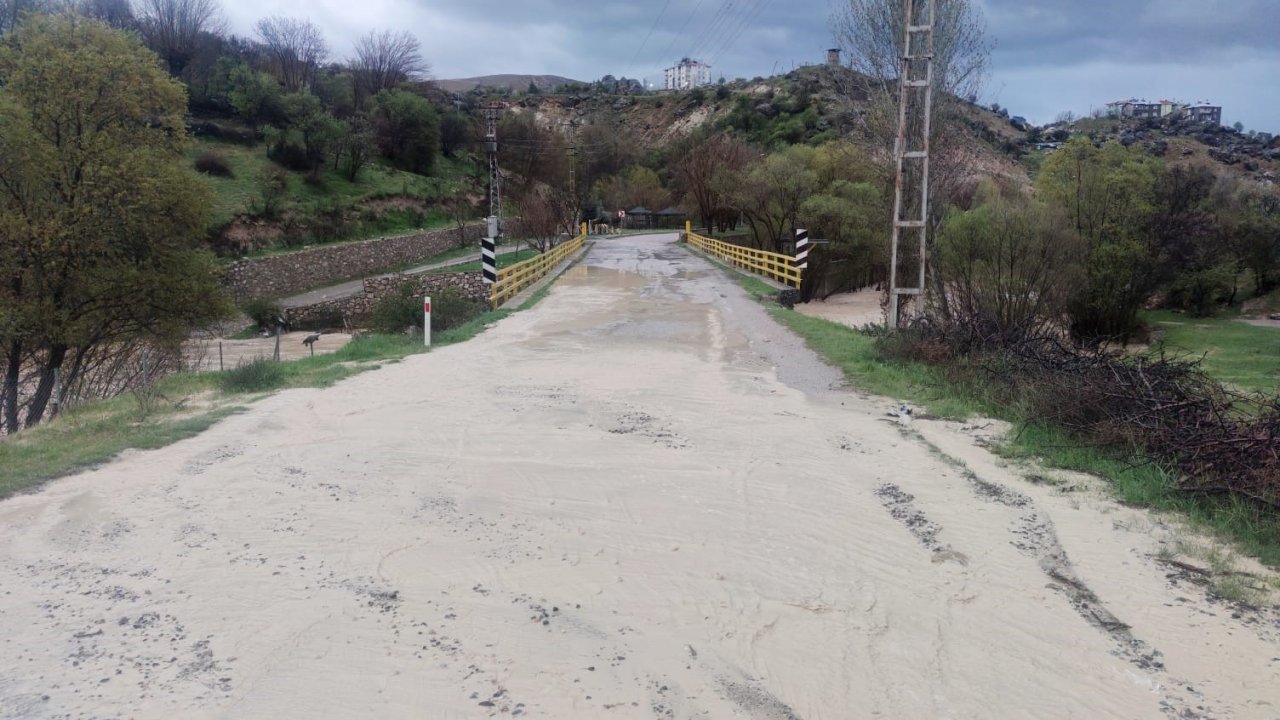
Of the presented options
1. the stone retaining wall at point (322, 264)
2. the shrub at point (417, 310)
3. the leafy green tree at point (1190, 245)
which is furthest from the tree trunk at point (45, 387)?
the leafy green tree at point (1190, 245)

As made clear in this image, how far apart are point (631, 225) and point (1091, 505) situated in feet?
278

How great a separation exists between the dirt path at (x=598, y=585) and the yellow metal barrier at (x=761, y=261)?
20.9 m

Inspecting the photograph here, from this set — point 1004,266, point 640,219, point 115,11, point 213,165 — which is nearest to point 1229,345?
point 1004,266

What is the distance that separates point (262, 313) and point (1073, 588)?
37634 mm

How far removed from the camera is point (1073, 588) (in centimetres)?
501

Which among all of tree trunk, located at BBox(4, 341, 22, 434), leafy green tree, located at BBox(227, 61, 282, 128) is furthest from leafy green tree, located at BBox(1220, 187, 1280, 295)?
leafy green tree, located at BBox(227, 61, 282, 128)

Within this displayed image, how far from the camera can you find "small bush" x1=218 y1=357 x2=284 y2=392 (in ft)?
36.6

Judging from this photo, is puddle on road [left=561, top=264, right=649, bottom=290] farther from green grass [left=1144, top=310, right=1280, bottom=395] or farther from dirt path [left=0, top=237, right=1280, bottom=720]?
dirt path [left=0, top=237, right=1280, bottom=720]

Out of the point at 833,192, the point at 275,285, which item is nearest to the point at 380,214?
the point at 275,285

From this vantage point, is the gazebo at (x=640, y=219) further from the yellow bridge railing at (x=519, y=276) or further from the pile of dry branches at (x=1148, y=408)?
the pile of dry branches at (x=1148, y=408)

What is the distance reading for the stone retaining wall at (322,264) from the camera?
41594 mm

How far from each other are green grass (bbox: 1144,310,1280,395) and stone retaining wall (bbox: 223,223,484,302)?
3458 centimetres

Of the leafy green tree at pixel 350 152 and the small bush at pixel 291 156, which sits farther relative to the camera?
the leafy green tree at pixel 350 152

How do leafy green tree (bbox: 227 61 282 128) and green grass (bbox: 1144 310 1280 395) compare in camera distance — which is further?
leafy green tree (bbox: 227 61 282 128)
